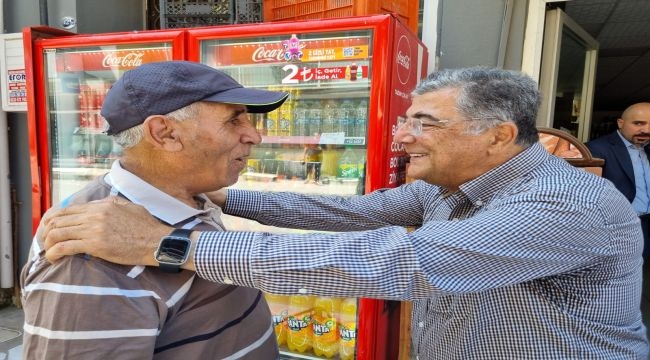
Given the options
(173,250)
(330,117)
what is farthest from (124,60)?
(173,250)

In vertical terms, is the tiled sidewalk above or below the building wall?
below

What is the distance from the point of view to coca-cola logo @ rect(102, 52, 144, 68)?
128 inches

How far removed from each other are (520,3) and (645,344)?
2.71m

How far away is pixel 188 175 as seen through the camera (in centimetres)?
118

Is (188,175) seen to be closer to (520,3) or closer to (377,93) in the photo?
(377,93)

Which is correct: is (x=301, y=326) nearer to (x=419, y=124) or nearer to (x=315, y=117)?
(x=315, y=117)

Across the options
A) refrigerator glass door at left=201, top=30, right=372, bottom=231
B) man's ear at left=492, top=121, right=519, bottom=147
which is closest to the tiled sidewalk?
refrigerator glass door at left=201, top=30, right=372, bottom=231

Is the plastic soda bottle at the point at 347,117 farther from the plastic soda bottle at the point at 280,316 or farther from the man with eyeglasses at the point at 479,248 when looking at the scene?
the man with eyeglasses at the point at 479,248

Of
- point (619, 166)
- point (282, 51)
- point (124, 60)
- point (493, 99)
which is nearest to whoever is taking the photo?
point (493, 99)

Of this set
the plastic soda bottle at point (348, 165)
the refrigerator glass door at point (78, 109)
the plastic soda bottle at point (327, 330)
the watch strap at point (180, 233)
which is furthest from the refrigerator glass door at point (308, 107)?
the watch strap at point (180, 233)

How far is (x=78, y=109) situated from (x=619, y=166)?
177 inches

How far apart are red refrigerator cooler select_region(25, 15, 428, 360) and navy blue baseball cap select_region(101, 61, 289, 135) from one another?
1.57 m

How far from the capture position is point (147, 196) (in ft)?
3.65

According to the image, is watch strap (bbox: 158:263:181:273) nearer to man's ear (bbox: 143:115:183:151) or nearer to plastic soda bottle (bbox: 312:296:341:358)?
man's ear (bbox: 143:115:183:151)
